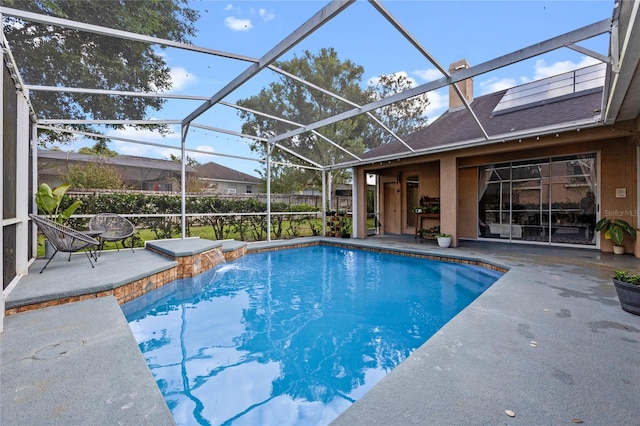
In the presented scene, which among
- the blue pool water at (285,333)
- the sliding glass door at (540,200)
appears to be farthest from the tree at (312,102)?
the sliding glass door at (540,200)

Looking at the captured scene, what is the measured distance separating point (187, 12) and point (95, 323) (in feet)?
15.9

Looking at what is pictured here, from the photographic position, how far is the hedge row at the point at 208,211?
283 inches

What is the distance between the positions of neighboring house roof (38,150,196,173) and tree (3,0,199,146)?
1267 millimetres

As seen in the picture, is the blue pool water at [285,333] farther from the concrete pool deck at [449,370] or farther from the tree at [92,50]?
the tree at [92,50]

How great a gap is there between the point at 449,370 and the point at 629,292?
2.56 meters

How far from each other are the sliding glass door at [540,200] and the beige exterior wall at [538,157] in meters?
0.26

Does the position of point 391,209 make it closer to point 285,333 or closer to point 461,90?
point 461,90

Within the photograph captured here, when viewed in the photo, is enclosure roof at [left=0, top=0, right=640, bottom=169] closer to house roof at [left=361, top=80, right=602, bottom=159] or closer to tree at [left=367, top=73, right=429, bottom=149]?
house roof at [left=361, top=80, right=602, bottom=159]

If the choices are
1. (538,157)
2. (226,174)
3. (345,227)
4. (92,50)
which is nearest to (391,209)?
(345,227)

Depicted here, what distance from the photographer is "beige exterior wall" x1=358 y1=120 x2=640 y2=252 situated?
21.8 feet

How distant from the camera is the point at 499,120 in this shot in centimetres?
864

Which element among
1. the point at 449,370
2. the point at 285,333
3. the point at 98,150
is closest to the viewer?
the point at 449,370

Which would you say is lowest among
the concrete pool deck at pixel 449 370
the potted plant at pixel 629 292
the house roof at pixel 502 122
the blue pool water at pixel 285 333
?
the blue pool water at pixel 285 333

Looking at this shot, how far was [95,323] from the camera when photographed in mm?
2814
